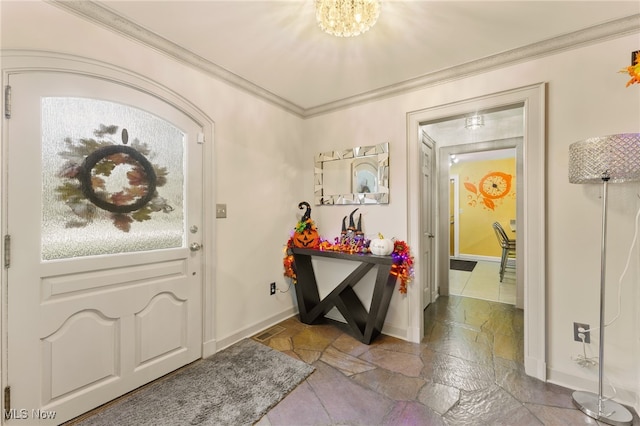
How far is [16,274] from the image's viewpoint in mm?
1377

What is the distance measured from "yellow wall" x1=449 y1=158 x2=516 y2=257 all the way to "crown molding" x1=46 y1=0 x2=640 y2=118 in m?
5.02

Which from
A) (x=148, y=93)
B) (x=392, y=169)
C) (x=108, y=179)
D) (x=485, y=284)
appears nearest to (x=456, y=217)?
(x=485, y=284)

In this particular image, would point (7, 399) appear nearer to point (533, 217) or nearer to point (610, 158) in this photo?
point (533, 217)

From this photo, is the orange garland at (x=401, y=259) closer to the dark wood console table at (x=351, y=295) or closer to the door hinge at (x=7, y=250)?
the dark wood console table at (x=351, y=295)

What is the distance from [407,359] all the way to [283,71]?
8.94 feet

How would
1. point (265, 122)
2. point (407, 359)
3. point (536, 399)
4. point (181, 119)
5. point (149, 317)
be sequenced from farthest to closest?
point (265, 122)
point (407, 359)
point (181, 119)
point (149, 317)
point (536, 399)

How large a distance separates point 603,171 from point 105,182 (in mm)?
3072

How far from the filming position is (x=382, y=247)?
95.5 inches

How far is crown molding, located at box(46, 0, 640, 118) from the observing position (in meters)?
1.62

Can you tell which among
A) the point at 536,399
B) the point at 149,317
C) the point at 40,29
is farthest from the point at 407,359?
the point at 40,29

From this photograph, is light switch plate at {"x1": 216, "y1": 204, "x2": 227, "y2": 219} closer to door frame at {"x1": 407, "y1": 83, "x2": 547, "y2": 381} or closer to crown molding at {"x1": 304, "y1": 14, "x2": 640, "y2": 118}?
crown molding at {"x1": 304, "y1": 14, "x2": 640, "y2": 118}

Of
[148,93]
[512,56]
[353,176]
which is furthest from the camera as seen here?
[353,176]

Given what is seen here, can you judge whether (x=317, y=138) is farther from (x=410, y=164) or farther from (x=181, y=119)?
(x=181, y=119)

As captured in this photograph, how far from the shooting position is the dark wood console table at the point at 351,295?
7.83 feet
